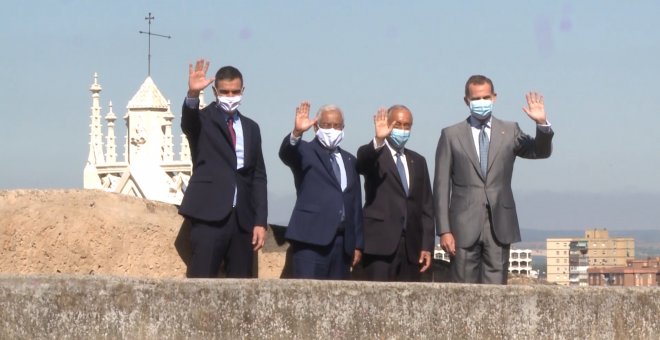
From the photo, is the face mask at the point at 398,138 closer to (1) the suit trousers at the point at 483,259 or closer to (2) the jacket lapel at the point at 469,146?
(2) the jacket lapel at the point at 469,146

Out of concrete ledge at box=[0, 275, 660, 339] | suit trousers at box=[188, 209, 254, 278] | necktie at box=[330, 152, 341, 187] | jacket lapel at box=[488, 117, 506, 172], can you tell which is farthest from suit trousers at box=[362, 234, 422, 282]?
concrete ledge at box=[0, 275, 660, 339]

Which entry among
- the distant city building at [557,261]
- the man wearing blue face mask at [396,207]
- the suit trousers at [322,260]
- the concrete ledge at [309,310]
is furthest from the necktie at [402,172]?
the distant city building at [557,261]

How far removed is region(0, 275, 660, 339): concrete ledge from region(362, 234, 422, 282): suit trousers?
8.06ft

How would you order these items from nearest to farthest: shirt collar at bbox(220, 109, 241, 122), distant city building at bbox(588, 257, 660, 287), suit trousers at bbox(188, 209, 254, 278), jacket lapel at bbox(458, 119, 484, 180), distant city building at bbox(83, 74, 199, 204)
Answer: suit trousers at bbox(188, 209, 254, 278), shirt collar at bbox(220, 109, 241, 122), jacket lapel at bbox(458, 119, 484, 180), distant city building at bbox(83, 74, 199, 204), distant city building at bbox(588, 257, 660, 287)

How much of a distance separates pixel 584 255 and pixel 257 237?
99204mm

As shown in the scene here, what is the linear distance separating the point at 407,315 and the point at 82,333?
72.1 inches

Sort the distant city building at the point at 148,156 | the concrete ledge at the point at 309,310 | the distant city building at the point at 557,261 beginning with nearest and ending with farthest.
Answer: the concrete ledge at the point at 309,310
the distant city building at the point at 148,156
the distant city building at the point at 557,261

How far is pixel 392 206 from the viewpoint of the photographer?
1292 cm

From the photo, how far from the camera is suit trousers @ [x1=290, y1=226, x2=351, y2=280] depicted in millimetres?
12422

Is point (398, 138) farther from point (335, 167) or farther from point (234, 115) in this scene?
point (234, 115)

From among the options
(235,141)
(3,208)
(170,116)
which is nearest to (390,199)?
(235,141)

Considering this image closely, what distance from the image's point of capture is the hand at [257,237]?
39.8 ft

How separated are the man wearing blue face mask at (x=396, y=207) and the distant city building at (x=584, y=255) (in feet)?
287

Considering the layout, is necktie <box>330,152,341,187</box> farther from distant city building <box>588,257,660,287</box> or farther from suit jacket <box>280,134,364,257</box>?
distant city building <box>588,257,660,287</box>
